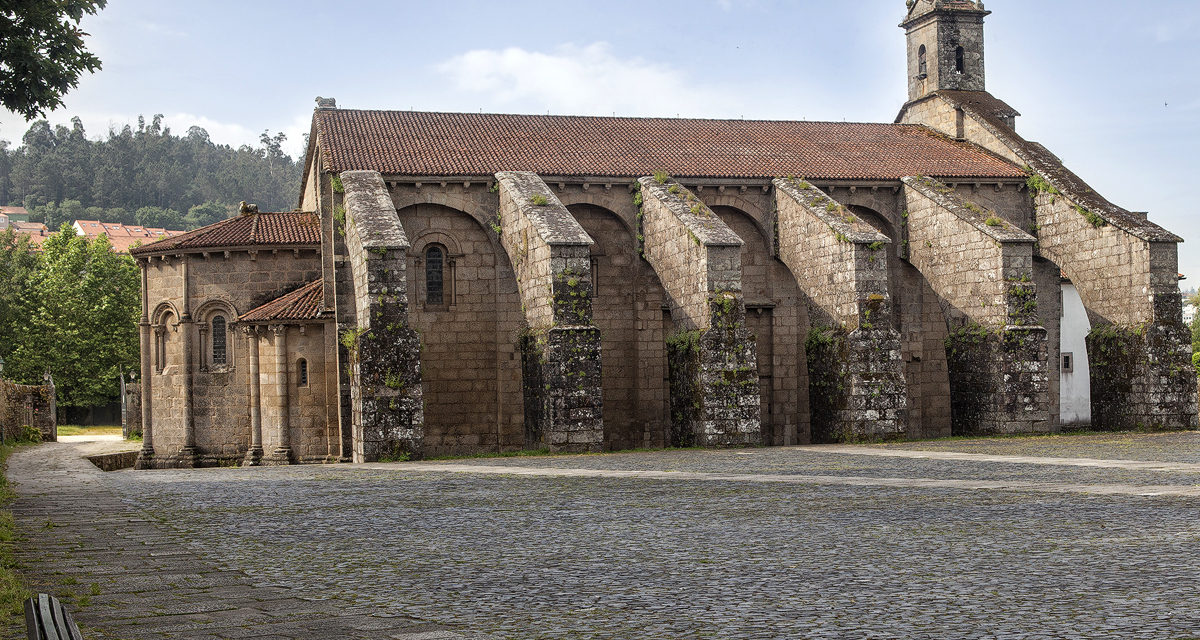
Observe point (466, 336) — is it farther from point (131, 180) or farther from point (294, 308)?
point (131, 180)

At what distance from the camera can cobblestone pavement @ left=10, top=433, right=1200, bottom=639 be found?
6.98 m

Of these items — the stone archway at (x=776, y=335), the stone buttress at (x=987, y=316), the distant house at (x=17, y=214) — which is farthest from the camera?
the distant house at (x=17, y=214)

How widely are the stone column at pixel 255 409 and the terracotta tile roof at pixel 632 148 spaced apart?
16.1 feet

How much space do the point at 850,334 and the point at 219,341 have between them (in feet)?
53.5

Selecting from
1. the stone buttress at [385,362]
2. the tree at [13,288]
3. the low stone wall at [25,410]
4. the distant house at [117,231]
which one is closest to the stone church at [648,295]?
the stone buttress at [385,362]

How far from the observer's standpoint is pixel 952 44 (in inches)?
1549

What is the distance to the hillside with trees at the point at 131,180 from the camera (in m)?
169

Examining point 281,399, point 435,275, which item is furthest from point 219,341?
point 435,275

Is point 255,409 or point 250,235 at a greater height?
point 250,235

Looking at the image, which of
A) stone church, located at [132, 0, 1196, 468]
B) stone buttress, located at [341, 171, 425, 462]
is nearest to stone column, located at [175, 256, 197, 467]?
stone church, located at [132, 0, 1196, 468]

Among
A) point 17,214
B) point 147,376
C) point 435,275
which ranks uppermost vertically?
point 17,214

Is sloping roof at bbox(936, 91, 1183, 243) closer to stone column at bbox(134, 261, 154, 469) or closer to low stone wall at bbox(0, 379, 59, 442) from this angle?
stone column at bbox(134, 261, 154, 469)

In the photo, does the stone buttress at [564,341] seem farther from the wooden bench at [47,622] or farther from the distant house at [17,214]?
the distant house at [17,214]

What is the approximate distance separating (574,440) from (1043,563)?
17.7 m
